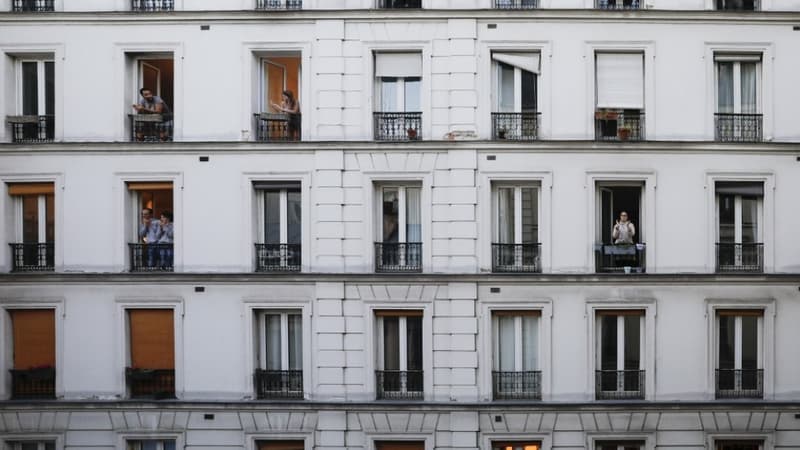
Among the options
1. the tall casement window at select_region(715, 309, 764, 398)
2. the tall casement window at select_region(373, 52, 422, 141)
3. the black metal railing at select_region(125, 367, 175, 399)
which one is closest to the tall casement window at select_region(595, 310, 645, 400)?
the tall casement window at select_region(715, 309, 764, 398)

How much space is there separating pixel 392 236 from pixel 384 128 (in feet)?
8.63

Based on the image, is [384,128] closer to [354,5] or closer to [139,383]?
[354,5]

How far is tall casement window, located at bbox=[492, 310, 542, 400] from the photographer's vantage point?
73.2 ft

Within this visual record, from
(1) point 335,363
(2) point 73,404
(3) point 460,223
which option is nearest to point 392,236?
(3) point 460,223

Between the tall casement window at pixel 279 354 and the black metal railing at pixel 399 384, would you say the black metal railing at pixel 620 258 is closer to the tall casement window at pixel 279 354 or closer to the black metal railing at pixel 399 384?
the black metal railing at pixel 399 384

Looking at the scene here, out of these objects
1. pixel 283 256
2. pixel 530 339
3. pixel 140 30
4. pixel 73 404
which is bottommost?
pixel 73 404

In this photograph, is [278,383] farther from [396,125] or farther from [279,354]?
[396,125]

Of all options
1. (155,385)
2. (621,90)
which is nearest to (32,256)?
(155,385)

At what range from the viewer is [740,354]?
22375mm

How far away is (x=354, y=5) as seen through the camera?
22.4 m

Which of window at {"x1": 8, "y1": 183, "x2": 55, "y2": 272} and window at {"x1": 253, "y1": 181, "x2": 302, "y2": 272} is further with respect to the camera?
window at {"x1": 8, "y1": 183, "x2": 55, "y2": 272}

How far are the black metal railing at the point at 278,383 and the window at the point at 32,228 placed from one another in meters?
5.87

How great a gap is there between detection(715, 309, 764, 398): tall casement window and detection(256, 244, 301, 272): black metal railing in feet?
33.7

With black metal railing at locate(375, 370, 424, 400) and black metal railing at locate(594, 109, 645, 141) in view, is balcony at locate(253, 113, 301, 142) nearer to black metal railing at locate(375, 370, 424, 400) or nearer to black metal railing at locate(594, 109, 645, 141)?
black metal railing at locate(375, 370, 424, 400)
